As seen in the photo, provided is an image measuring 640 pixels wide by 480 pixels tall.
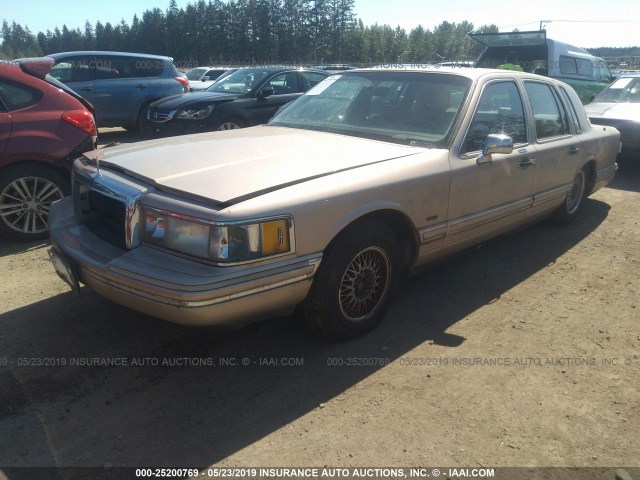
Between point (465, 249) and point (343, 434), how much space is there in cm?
201

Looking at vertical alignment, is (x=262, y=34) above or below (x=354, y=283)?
above

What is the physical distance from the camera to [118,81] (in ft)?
34.8

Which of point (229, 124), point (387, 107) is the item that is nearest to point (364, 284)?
point (387, 107)

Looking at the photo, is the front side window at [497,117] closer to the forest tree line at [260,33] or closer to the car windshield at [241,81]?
the car windshield at [241,81]

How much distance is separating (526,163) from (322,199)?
7.20 feet

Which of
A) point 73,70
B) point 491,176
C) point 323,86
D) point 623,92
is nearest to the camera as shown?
point 491,176

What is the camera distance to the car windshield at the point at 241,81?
31.9 ft

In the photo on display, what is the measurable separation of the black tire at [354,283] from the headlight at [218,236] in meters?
0.38

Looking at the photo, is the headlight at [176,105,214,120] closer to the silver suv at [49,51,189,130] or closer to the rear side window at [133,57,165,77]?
the silver suv at [49,51,189,130]

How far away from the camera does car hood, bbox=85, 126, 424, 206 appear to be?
2.73 metres

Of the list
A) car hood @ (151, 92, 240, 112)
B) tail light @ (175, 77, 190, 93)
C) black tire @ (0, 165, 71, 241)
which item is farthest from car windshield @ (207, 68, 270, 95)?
black tire @ (0, 165, 71, 241)

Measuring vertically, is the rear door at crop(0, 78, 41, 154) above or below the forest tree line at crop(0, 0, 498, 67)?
below

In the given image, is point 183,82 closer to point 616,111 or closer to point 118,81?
point 118,81

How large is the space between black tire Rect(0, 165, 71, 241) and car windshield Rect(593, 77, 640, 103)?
9255mm
